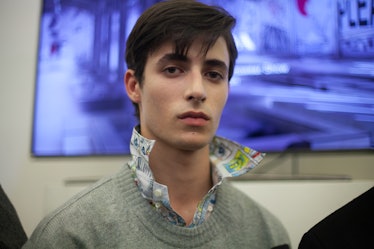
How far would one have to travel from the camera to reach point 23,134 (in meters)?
1.69

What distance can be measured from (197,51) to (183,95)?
0.12 m

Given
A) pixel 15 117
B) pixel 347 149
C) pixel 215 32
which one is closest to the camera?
pixel 215 32

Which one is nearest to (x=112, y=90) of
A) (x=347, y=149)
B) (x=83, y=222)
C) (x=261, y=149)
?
(x=261, y=149)

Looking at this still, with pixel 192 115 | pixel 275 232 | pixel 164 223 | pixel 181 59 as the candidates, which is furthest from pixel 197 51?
pixel 275 232

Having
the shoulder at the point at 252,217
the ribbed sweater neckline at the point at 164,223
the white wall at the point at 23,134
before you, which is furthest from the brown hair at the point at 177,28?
the white wall at the point at 23,134

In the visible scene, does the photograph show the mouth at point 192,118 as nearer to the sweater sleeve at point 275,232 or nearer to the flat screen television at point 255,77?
the sweater sleeve at point 275,232

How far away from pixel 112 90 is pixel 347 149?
3.24 ft

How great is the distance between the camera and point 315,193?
1204 mm

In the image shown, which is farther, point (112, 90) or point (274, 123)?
point (112, 90)

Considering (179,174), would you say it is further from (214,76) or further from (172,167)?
(214,76)

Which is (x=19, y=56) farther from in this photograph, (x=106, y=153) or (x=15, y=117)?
(x=106, y=153)

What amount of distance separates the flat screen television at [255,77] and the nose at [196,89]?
24.4 inches

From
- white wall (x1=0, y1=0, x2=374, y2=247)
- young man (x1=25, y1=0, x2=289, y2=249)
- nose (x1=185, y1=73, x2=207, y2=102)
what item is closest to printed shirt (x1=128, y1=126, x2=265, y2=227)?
young man (x1=25, y1=0, x2=289, y2=249)

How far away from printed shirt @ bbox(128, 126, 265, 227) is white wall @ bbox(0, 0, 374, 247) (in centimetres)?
69
